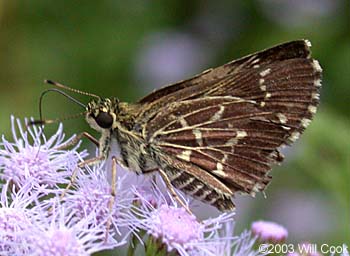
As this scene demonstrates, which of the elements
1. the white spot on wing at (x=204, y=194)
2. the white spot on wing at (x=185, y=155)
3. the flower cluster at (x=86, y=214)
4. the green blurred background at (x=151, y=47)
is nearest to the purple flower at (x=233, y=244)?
the flower cluster at (x=86, y=214)

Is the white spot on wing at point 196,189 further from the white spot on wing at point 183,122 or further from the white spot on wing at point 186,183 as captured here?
the white spot on wing at point 183,122

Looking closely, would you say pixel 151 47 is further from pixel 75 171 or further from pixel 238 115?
pixel 75 171

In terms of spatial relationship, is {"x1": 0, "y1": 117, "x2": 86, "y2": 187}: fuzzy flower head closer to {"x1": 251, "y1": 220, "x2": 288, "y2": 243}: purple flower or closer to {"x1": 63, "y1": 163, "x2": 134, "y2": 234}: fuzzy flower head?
{"x1": 63, "y1": 163, "x2": 134, "y2": 234}: fuzzy flower head

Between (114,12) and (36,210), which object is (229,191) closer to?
(36,210)

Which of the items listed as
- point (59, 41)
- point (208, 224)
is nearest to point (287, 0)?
point (59, 41)

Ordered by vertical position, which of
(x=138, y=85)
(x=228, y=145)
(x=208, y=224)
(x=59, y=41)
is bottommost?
(x=208, y=224)
